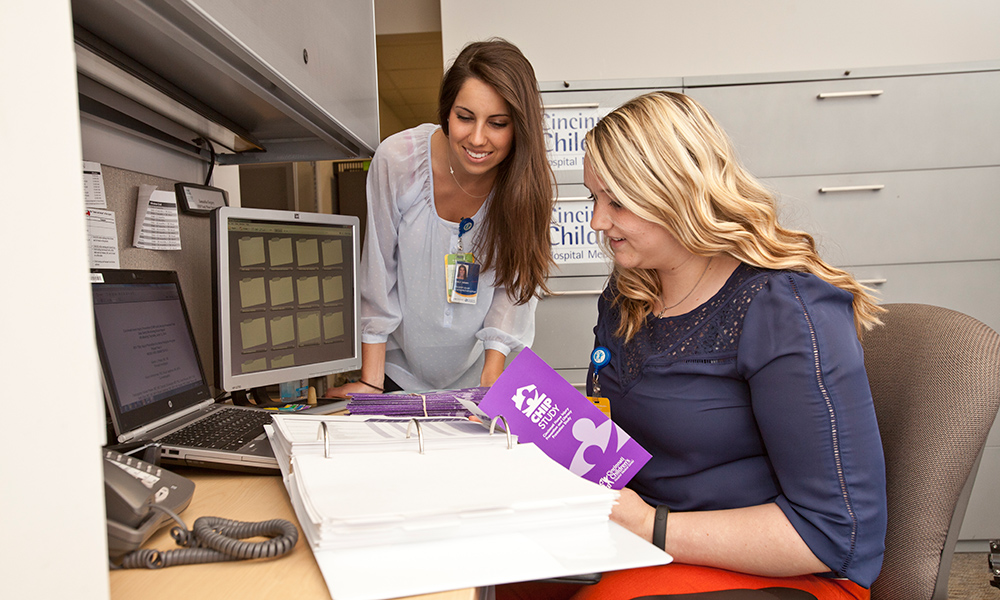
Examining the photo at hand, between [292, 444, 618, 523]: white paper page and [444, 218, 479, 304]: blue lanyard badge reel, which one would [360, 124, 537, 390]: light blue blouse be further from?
[292, 444, 618, 523]: white paper page

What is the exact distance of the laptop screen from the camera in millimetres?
864

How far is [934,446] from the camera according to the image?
2.67ft

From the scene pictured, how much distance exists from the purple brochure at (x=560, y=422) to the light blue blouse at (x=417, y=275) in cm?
68

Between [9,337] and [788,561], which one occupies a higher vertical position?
[9,337]

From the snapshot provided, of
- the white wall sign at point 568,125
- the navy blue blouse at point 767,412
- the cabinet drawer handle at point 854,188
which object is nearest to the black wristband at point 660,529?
the navy blue blouse at point 767,412

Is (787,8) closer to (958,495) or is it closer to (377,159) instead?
(377,159)

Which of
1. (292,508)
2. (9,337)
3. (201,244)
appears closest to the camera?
(9,337)

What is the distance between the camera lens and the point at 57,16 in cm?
32

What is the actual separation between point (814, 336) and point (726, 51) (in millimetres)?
2449

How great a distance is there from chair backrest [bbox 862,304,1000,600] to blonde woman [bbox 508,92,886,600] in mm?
99

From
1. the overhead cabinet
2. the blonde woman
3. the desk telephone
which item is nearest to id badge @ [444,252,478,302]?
the overhead cabinet

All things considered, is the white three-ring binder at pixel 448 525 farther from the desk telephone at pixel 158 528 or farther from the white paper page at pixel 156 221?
the white paper page at pixel 156 221

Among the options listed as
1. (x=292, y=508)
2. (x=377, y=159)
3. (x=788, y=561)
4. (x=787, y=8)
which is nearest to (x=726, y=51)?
(x=787, y=8)

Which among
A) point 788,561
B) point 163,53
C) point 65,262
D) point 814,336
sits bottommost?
point 788,561
